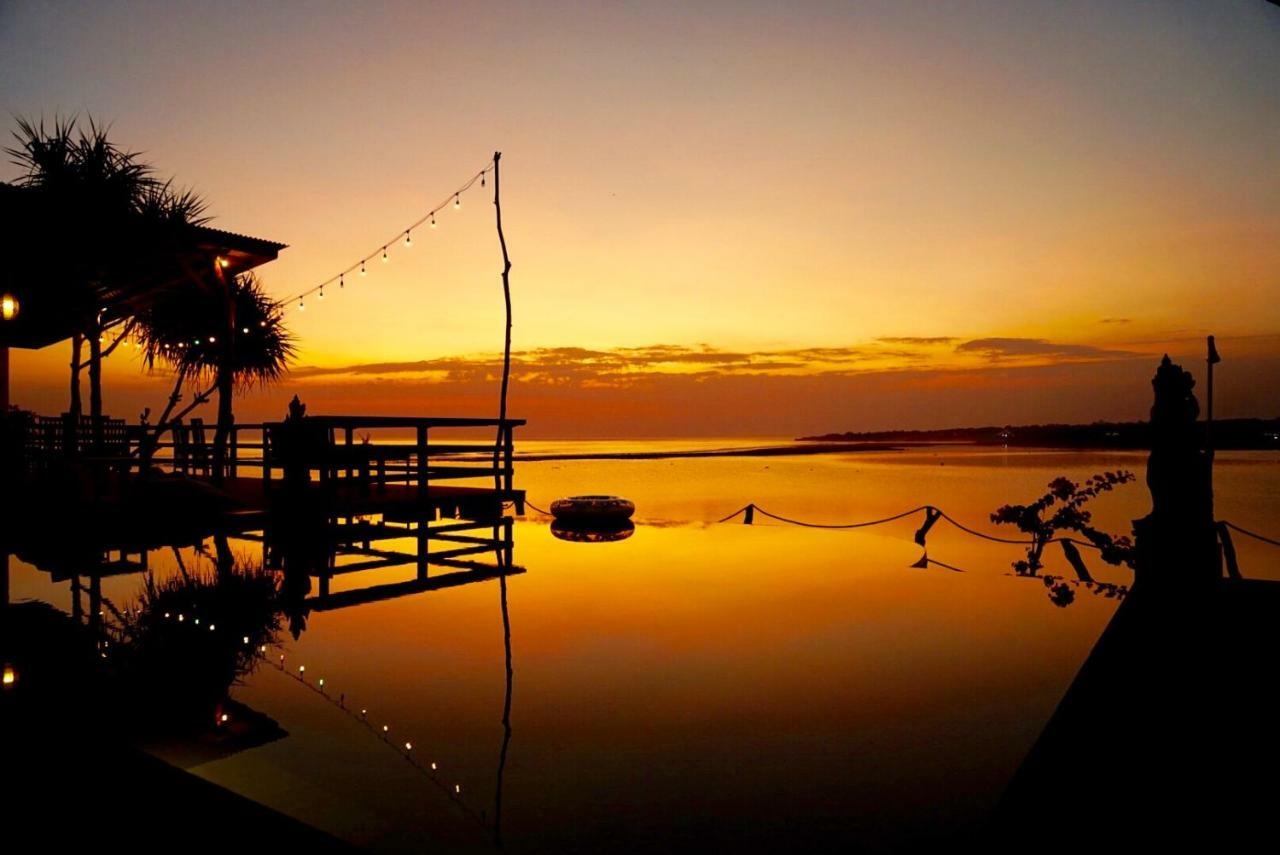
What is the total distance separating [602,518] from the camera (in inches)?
890

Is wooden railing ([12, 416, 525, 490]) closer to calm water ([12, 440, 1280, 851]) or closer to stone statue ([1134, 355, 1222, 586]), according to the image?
calm water ([12, 440, 1280, 851])

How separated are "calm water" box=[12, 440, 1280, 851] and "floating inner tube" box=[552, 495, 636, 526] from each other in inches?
226

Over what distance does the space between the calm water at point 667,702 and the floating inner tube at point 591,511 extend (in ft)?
18.8

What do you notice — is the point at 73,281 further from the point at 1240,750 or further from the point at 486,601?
the point at 1240,750

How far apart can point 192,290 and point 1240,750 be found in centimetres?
2380

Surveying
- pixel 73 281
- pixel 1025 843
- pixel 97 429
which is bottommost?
pixel 1025 843

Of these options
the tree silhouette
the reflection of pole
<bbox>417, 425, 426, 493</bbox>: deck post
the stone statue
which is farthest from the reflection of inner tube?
the stone statue

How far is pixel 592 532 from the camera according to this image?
22.5 metres

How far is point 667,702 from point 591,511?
14992 millimetres

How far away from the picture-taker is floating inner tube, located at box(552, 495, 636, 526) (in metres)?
22.5

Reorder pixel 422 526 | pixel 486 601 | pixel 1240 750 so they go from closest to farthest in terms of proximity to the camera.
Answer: pixel 1240 750, pixel 486 601, pixel 422 526

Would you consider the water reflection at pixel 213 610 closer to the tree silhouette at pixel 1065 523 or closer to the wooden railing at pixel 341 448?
the wooden railing at pixel 341 448

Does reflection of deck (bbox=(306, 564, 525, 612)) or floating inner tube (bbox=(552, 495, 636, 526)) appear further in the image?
floating inner tube (bbox=(552, 495, 636, 526))

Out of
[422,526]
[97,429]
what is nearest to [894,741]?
[422,526]
